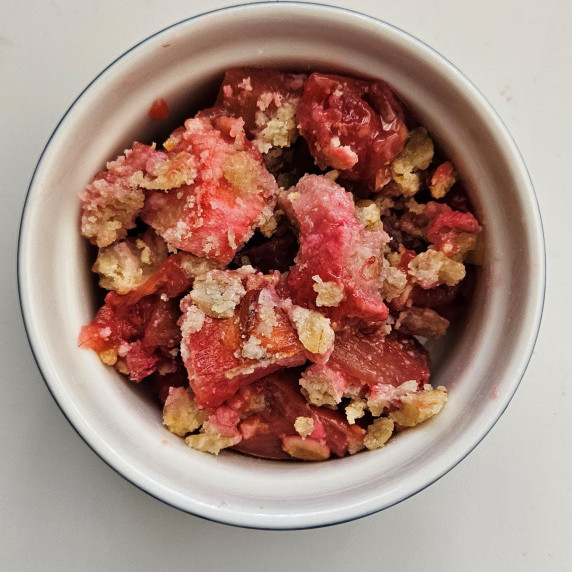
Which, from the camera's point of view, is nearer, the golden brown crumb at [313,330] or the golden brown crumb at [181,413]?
the golden brown crumb at [313,330]

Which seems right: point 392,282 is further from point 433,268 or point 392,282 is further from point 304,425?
point 304,425

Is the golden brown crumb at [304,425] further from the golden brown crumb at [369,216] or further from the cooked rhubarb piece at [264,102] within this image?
the cooked rhubarb piece at [264,102]

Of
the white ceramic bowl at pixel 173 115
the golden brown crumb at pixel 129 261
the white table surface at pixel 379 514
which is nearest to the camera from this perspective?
the white ceramic bowl at pixel 173 115

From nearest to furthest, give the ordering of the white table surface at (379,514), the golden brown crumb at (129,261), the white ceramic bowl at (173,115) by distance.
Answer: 1. the white ceramic bowl at (173,115)
2. the golden brown crumb at (129,261)
3. the white table surface at (379,514)

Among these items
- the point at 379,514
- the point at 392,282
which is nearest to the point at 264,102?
the point at 392,282

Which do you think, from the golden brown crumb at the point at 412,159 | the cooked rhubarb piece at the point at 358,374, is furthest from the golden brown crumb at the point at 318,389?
the golden brown crumb at the point at 412,159

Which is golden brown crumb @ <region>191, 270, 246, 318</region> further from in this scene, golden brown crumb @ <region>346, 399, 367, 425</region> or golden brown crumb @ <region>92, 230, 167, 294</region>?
golden brown crumb @ <region>346, 399, 367, 425</region>

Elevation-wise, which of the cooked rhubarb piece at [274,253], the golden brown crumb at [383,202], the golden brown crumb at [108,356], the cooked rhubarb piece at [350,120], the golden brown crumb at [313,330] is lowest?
the golden brown crumb at [108,356]
